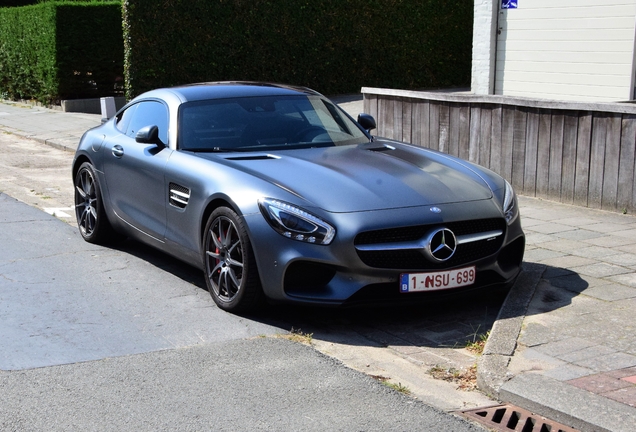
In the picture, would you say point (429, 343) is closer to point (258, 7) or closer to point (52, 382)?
point (52, 382)

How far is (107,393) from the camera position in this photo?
459 cm

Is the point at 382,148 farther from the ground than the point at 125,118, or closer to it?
closer to it

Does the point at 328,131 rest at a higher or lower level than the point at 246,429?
higher

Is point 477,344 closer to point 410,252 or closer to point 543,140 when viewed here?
point 410,252

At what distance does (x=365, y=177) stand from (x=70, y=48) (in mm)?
16757

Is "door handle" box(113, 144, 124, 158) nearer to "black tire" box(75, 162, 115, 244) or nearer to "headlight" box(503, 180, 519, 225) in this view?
"black tire" box(75, 162, 115, 244)

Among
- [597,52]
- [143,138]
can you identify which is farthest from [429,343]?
[597,52]

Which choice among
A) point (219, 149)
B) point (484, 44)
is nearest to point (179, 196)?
point (219, 149)

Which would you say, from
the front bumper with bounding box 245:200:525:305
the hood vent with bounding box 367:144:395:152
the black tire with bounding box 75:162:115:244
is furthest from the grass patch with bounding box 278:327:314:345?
the black tire with bounding box 75:162:115:244

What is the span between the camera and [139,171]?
23.0 feet

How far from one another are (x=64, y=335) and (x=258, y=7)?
14827mm

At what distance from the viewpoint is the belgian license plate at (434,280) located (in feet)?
18.2

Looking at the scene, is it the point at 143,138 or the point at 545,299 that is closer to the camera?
the point at 545,299

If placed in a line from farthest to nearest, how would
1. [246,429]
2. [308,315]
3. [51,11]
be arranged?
[51,11] < [308,315] < [246,429]
